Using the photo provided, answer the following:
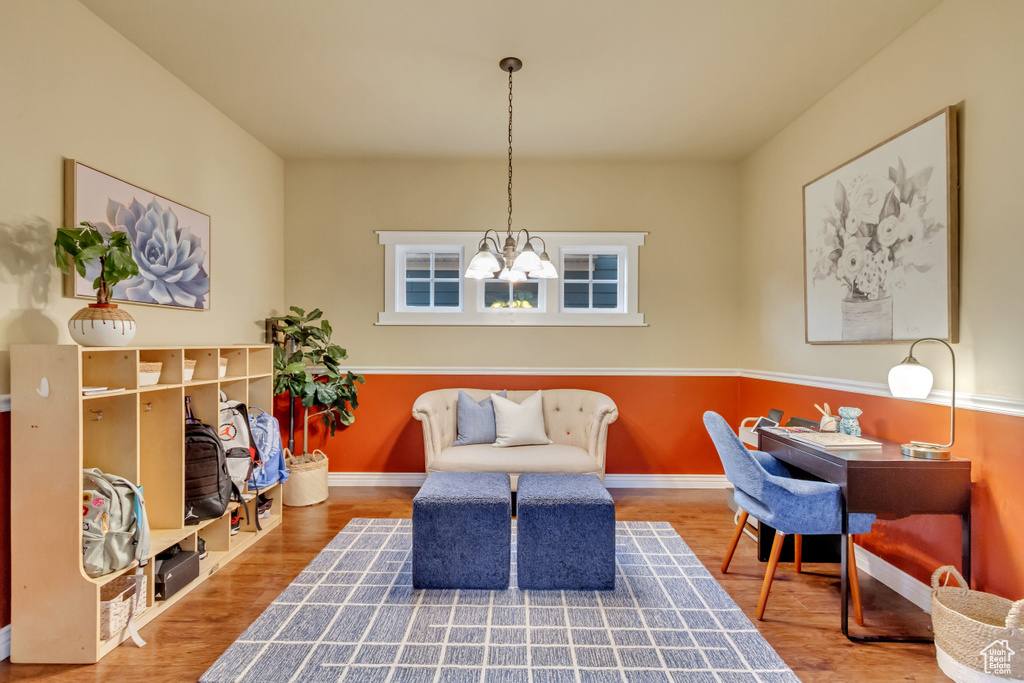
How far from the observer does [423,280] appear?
4539 mm

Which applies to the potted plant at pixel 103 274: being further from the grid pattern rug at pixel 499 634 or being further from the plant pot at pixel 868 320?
the plant pot at pixel 868 320

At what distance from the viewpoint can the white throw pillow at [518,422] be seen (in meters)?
3.86

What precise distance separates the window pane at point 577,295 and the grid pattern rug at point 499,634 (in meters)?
2.35

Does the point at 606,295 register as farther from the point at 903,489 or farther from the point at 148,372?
the point at 148,372

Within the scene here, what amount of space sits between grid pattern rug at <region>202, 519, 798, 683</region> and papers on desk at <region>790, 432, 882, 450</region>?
0.90 meters

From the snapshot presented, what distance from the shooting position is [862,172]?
9.32ft

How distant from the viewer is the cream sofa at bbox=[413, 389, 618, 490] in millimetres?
3582

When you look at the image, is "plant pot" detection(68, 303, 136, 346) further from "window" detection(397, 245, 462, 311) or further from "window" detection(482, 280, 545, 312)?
"window" detection(482, 280, 545, 312)

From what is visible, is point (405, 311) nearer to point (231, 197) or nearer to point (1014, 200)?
point (231, 197)

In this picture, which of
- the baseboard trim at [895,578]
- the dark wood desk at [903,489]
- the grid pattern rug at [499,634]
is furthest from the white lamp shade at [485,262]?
the baseboard trim at [895,578]

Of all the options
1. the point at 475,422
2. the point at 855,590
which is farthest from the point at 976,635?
the point at 475,422

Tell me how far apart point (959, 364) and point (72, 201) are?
13.6ft

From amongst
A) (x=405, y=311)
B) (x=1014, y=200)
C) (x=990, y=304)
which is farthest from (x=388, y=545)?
(x=1014, y=200)

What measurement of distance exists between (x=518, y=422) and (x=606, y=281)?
5.15ft
